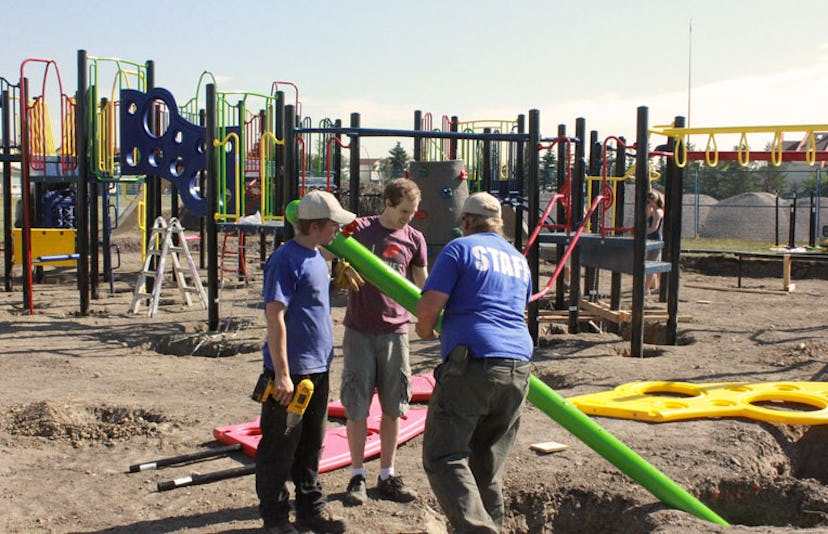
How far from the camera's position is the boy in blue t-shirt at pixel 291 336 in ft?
13.2

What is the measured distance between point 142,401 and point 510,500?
10.8ft

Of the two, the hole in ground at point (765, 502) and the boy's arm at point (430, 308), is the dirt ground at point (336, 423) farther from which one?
the boy's arm at point (430, 308)

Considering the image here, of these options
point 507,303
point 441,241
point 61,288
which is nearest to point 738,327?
point 441,241

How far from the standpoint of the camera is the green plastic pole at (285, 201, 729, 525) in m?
4.58

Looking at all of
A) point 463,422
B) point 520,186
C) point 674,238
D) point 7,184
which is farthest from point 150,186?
point 463,422

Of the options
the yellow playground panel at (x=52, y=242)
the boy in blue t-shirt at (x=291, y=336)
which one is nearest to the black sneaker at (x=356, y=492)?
the boy in blue t-shirt at (x=291, y=336)

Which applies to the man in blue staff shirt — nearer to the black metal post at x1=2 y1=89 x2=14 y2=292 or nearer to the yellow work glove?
the yellow work glove

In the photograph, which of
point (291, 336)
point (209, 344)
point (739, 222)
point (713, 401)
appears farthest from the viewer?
Result: point (739, 222)

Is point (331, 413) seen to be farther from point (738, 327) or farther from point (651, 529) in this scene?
point (738, 327)

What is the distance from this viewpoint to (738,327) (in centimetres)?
1105

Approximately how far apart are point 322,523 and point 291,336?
93cm

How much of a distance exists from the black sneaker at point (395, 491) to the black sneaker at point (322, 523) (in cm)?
50

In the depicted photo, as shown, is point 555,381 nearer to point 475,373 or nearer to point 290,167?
point 290,167

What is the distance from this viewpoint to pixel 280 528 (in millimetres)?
4145
